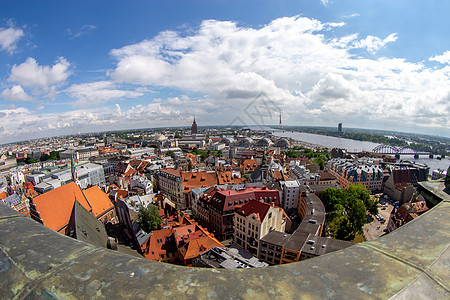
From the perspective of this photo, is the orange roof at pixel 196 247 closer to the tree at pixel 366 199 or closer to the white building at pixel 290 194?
the white building at pixel 290 194

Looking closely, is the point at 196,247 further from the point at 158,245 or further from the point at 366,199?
the point at 366,199

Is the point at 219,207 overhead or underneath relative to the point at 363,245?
underneath

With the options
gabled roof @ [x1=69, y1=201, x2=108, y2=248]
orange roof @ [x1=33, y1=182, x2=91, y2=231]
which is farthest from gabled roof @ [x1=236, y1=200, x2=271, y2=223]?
orange roof @ [x1=33, y1=182, x2=91, y2=231]

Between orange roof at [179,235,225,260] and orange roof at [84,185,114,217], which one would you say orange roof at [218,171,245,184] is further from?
orange roof at [179,235,225,260]

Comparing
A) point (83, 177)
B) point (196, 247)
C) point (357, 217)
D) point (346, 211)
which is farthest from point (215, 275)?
point (83, 177)

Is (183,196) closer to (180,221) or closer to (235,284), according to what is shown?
(180,221)

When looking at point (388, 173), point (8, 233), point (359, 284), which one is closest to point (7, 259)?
point (8, 233)

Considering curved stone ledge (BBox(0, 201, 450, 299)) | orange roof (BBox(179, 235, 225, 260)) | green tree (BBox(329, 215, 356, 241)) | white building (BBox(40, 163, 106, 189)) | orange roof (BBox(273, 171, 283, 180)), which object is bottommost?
green tree (BBox(329, 215, 356, 241))
